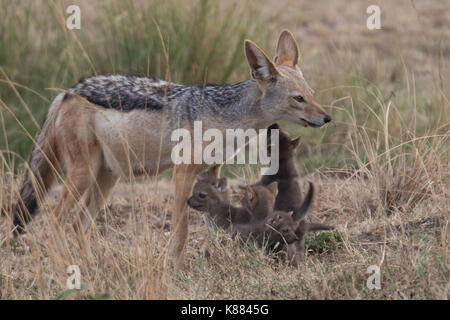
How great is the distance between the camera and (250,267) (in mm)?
5441

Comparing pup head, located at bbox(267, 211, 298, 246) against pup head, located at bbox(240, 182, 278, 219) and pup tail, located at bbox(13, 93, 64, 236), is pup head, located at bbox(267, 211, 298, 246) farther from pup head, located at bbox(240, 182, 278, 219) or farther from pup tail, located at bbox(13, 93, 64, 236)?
pup tail, located at bbox(13, 93, 64, 236)

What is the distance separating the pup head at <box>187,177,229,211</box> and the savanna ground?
0.27 metres

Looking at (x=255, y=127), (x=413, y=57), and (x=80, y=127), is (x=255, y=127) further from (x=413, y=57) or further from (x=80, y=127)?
(x=413, y=57)

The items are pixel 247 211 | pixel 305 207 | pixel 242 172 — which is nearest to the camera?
pixel 305 207

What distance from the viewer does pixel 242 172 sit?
8.43 m

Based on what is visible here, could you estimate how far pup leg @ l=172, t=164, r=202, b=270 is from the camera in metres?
6.34

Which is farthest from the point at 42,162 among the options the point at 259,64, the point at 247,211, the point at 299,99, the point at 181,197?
the point at 299,99

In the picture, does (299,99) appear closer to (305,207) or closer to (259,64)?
(259,64)

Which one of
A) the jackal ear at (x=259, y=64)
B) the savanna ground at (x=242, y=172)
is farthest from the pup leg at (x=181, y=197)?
the jackal ear at (x=259, y=64)

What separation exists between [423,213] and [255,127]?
5.20 feet

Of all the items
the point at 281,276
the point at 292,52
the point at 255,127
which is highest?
the point at 292,52

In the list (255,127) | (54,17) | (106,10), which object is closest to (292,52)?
(255,127)

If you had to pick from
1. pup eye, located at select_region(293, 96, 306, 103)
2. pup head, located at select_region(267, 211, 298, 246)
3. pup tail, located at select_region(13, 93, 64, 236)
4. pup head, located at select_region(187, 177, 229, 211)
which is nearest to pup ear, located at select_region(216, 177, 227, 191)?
pup head, located at select_region(187, 177, 229, 211)

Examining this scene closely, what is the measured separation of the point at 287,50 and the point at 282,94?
31.6 inches
